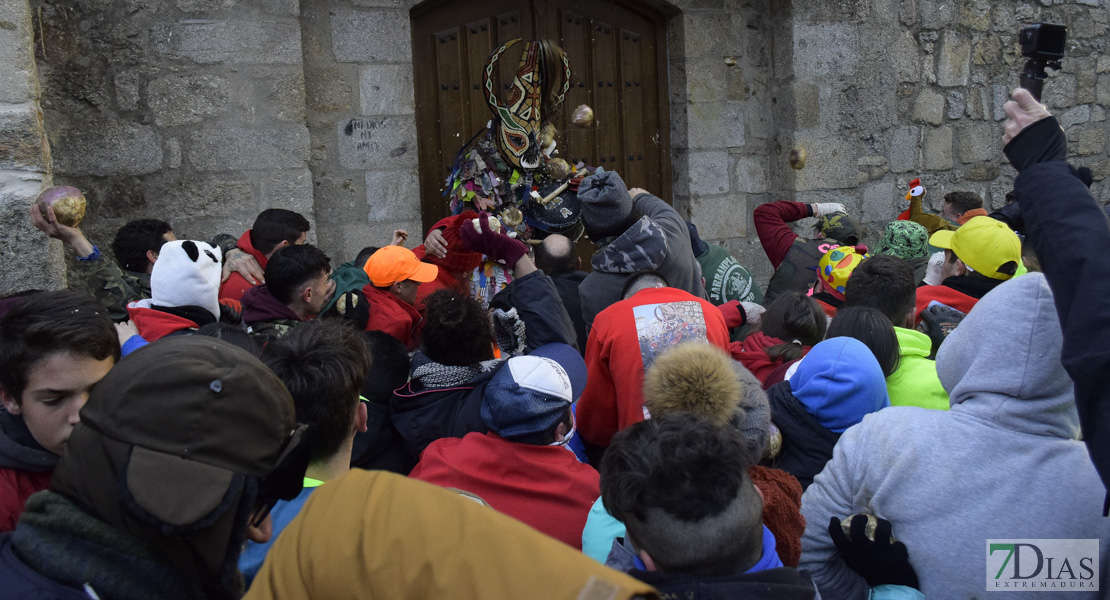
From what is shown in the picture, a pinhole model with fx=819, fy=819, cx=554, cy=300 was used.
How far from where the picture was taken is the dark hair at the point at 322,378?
1.75 m

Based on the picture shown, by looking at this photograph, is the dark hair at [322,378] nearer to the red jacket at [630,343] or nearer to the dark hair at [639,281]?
the red jacket at [630,343]

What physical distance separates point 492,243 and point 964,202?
12.3 ft

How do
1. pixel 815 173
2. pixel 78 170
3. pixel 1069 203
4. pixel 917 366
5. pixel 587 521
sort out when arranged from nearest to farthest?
pixel 1069 203 → pixel 587 521 → pixel 917 366 → pixel 78 170 → pixel 815 173

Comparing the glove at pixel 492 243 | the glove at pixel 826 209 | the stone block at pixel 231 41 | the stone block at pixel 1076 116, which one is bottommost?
the glove at pixel 492 243

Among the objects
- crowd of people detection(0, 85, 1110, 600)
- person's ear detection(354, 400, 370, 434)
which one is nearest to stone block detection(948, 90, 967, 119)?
crowd of people detection(0, 85, 1110, 600)

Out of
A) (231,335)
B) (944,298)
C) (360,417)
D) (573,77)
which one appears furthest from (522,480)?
Answer: (573,77)

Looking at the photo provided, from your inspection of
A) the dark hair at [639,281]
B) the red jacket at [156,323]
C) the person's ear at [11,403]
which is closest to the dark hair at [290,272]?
the red jacket at [156,323]

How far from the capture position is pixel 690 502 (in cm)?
133

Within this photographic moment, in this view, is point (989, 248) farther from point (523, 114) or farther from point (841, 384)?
point (523, 114)

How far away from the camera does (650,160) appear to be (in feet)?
19.2

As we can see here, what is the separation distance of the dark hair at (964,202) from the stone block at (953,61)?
43.6 inches

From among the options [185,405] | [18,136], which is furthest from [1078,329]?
[18,136]

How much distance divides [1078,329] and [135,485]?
1.42 metres

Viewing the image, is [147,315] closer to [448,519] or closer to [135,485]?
[135,485]
